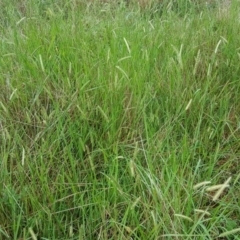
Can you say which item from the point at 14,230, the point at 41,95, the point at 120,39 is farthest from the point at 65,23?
the point at 14,230

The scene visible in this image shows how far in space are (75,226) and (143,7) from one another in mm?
2042

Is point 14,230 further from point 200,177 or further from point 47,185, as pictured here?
point 200,177

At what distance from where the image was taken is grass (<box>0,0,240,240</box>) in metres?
1.12

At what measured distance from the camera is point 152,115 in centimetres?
140

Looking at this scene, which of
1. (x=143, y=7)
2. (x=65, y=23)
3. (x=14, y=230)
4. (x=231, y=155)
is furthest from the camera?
(x=143, y=7)

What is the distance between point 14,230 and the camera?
3.51ft

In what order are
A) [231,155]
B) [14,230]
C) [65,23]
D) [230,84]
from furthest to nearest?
[65,23], [230,84], [231,155], [14,230]

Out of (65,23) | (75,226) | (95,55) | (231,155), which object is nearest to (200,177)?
(231,155)

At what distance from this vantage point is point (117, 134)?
137 cm

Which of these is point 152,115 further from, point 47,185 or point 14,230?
point 14,230

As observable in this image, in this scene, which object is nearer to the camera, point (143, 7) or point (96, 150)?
point (96, 150)

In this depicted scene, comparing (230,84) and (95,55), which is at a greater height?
(95,55)

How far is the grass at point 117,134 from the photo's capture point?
1.12m

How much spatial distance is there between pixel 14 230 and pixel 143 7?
7.01 ft
